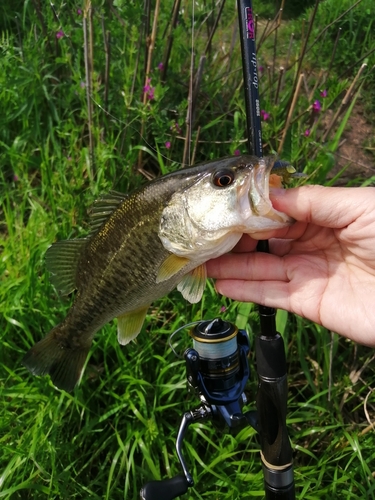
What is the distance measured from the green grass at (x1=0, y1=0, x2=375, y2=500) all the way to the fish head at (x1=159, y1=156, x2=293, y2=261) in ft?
2.76

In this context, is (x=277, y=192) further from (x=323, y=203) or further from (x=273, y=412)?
(x=273, y=412)

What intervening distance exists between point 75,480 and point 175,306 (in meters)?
0.99

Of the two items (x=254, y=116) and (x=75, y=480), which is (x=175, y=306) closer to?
(x=75, y=480)

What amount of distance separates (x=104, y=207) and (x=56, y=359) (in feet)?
2.30

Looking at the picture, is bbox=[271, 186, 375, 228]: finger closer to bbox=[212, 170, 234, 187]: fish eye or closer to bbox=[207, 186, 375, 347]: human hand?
bbox=[207, 186, 375, 347]: human hand

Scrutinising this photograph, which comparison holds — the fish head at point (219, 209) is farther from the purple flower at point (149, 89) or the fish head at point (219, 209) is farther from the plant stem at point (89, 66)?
the plant stem at point (89, 66)

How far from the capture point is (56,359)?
80.5 inches

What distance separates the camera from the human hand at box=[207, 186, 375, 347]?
5.60ft

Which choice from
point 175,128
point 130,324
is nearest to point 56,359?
point 130,324

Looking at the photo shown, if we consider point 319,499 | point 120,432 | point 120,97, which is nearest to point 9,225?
point 120,97

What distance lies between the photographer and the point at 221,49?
3.64 m

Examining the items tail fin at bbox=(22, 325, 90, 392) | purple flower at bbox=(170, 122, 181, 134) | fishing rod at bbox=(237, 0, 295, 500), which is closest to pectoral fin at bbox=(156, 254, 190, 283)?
fishing rod at bbox=(237, 0, 295, 500)

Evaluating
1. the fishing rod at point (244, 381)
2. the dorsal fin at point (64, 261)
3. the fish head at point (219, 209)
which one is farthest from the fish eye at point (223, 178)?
the dorsal fin at point (64, 261)

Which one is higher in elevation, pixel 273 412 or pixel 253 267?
pixel 253 267
